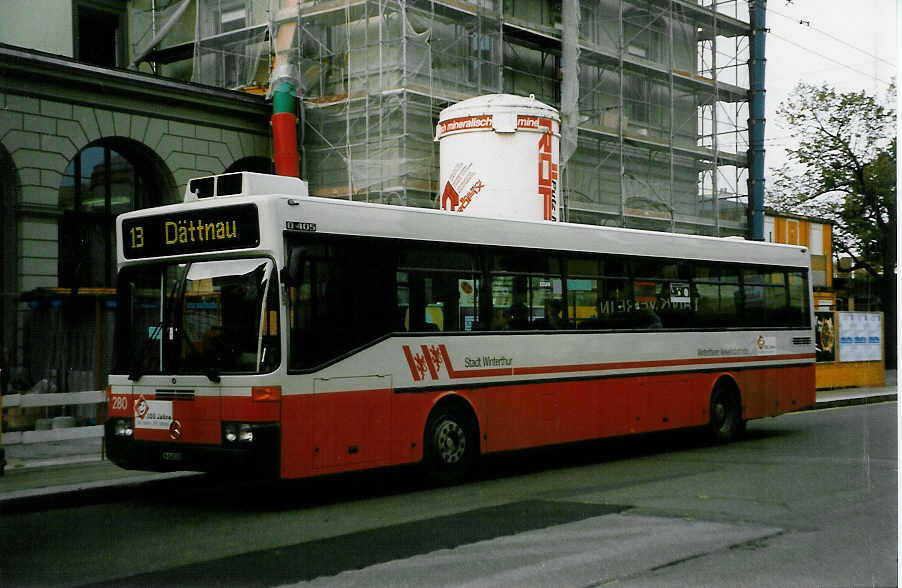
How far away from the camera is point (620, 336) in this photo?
14.1 meters

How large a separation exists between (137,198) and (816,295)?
18258 millimetres

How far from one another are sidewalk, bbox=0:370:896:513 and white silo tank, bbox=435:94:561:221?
907cm

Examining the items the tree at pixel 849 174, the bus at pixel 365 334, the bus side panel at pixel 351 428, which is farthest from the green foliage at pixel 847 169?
the bus side panel at pixel 351 428

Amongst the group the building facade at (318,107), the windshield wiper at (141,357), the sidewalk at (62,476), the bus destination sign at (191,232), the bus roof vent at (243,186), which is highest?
the building facade at (318,107)

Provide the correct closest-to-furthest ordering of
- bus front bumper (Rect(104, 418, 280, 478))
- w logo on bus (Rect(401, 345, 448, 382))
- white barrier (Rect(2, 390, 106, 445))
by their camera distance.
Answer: bus front bumper (Rect(104, 418, 280, 478))
w logo on bus (Rect(401, 345, 448, 382))
white barrier (Rect(2, 390, 106, 445))

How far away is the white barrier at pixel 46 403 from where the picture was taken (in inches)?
512

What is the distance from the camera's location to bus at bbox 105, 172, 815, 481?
1005 centimetres

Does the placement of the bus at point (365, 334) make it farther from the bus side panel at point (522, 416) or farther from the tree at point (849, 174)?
the tree at point (849, 174)

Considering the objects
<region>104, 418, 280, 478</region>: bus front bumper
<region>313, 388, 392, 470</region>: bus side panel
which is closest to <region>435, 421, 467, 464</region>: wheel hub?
<region>313, 388, 392, 470</region>: bus side panel

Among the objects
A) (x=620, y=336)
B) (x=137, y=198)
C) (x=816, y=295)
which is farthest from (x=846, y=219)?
(x=137, y=198)

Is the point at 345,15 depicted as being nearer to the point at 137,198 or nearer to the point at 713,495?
the point at 137,198

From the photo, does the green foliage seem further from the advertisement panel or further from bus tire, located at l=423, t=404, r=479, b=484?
bus tire, located at l=423, t=404, r=479, b=484

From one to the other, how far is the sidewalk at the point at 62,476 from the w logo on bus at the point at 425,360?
9.64 ft

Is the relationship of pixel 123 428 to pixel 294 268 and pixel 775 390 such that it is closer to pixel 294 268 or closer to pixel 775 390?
pixel 294 268
